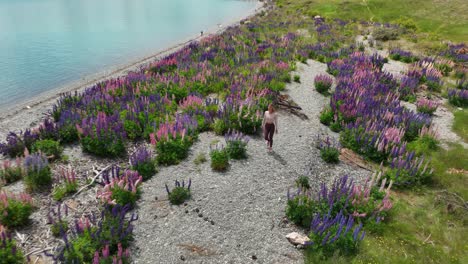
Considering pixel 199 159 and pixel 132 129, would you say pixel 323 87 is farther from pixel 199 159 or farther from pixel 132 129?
pixel 132 129

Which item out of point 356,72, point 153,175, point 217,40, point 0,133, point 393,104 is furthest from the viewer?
point 217,40

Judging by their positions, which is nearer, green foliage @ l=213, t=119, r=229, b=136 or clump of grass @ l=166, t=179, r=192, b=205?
clump of grass @ l=166, t=179, r=192, b=205

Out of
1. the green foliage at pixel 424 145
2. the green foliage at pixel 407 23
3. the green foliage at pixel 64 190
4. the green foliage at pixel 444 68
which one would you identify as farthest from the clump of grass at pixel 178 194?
the green foliage at pixel 407 23

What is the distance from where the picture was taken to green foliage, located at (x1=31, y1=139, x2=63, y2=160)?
10.9 meters

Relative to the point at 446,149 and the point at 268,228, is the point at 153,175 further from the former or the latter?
the point at 446,149

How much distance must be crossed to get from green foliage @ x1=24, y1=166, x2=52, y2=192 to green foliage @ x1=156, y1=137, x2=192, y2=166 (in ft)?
11.1

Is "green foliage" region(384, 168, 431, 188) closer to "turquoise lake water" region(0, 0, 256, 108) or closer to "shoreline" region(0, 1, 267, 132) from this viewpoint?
"shoreline" region(0, 1, 267, 132)

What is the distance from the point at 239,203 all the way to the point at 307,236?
211cm

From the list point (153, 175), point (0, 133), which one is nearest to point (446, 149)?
point (153, 175)

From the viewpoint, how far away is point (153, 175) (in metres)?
10.2

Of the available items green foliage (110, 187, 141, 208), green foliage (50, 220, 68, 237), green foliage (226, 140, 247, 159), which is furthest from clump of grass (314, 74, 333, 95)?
green foliage (50, 220, 68, 237)

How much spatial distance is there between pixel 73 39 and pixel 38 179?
1397 inches

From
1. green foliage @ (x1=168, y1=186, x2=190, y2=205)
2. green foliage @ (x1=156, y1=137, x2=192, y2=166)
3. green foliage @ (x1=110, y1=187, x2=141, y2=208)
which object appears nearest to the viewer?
green foliage @ (x1=110, y1=187, x2=141, y2=208)

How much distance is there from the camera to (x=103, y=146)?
11.3 meters
